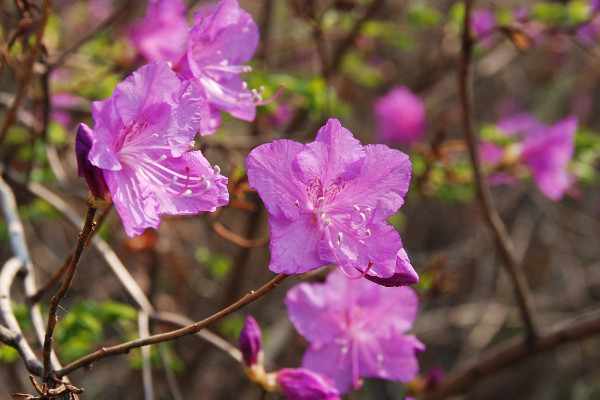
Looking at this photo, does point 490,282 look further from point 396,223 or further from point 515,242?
point 396,223

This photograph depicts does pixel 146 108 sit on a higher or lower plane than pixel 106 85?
higher

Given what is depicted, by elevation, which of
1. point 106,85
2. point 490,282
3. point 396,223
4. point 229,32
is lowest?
point 490,282

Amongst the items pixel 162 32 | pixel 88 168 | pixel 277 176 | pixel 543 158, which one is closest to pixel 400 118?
pixel 543 158

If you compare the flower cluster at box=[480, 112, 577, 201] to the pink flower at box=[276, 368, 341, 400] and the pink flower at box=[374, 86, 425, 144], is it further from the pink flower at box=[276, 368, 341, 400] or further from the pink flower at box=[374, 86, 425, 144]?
the pink flower at box=[276, 368, 341, 400]

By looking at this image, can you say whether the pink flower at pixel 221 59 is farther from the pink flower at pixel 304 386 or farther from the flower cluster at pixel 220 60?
the pink flower at pixel 304 386

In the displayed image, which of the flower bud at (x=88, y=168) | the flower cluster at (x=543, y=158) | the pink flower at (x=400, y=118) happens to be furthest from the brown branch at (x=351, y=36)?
the flower bud at (x=88, y=168)

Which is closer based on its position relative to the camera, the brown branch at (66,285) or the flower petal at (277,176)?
the brown branch at (66,285)

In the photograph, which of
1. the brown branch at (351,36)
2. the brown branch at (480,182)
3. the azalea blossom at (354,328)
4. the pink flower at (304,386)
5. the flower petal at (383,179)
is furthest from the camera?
the brown branch at (351,36)

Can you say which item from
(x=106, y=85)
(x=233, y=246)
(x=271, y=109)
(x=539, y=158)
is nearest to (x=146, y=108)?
(x=271, y=109)
